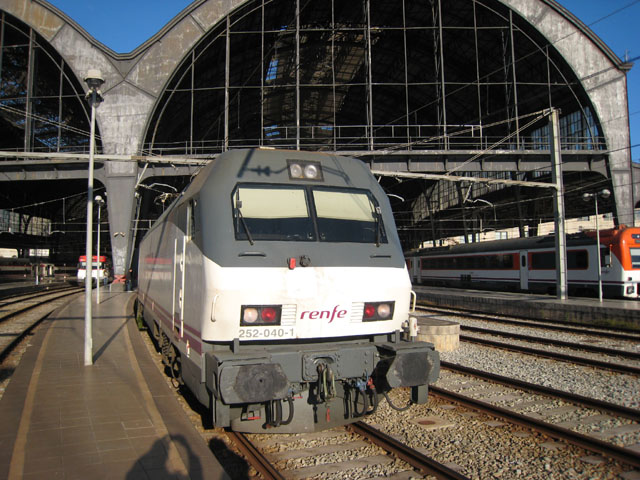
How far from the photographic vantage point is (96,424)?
5.58 meters

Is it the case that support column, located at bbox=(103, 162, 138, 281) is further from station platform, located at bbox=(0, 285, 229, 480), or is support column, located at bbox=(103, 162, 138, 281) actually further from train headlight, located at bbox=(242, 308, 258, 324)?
train headlight, located at bbox=(242, 308, 258, 324)

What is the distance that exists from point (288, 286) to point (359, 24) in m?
37.0

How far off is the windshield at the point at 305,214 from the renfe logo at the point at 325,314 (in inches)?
33.3

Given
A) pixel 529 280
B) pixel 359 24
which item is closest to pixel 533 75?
pixel 359 24

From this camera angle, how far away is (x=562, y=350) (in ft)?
38.8

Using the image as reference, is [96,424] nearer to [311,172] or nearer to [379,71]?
[311,172]

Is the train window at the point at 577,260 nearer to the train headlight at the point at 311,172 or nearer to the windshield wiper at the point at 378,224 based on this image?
the windshield wiper at the point at 378,224

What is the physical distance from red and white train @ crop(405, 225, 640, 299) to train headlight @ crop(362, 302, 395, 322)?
18.9 meters

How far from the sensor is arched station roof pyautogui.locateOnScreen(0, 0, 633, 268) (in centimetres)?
2808

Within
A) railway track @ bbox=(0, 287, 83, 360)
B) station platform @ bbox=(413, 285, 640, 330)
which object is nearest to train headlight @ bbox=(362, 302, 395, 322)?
railway track @ bbox=(0, 287, 83, 360)

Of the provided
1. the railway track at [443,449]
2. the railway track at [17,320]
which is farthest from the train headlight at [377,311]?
the railway track at [17,320]

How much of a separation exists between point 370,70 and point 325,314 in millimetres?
27437

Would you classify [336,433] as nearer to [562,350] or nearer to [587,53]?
[562,350]

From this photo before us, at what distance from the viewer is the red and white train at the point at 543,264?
2047 cm
